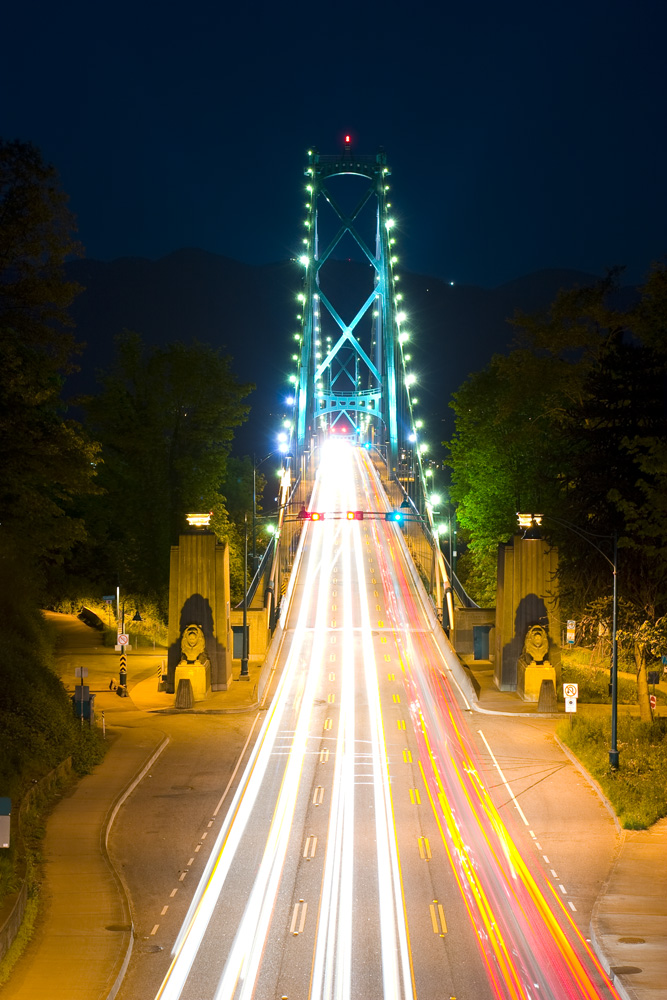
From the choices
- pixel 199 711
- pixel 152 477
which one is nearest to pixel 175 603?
pixel 199 711

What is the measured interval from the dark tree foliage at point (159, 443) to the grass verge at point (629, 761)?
40214mm

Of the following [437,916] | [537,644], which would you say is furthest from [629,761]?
[437,916]

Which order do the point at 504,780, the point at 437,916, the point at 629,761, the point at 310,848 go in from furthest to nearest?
1. the point at 629,761
2. the point at 504,780
3. the point at 310,848
4. the point at 437,916

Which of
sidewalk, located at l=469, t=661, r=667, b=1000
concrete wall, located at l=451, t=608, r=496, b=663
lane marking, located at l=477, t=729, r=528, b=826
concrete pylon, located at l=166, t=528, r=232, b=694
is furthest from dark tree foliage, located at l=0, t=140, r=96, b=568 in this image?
concrete wall, located at l=451, t=608, r=496, b=663

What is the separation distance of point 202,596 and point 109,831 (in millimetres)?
15757

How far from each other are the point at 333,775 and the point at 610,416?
605 inches

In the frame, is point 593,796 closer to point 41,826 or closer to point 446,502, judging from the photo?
point 41,826

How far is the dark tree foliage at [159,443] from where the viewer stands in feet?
219

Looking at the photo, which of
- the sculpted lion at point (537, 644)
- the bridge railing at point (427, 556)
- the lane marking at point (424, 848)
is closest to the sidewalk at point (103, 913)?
the lane marking at point (424, 848)

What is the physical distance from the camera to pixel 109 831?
70.6ft

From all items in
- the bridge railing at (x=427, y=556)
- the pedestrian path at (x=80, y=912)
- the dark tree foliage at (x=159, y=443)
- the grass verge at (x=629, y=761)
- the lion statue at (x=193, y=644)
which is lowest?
the pedestrian path at (x=80, y=912)

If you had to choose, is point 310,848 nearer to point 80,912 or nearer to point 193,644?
point 80,912

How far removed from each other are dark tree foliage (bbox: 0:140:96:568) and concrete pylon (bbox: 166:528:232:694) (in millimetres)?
10381

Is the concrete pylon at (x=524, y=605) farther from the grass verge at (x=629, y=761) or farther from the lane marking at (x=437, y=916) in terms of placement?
the lane marking at (x=437, y=916)
